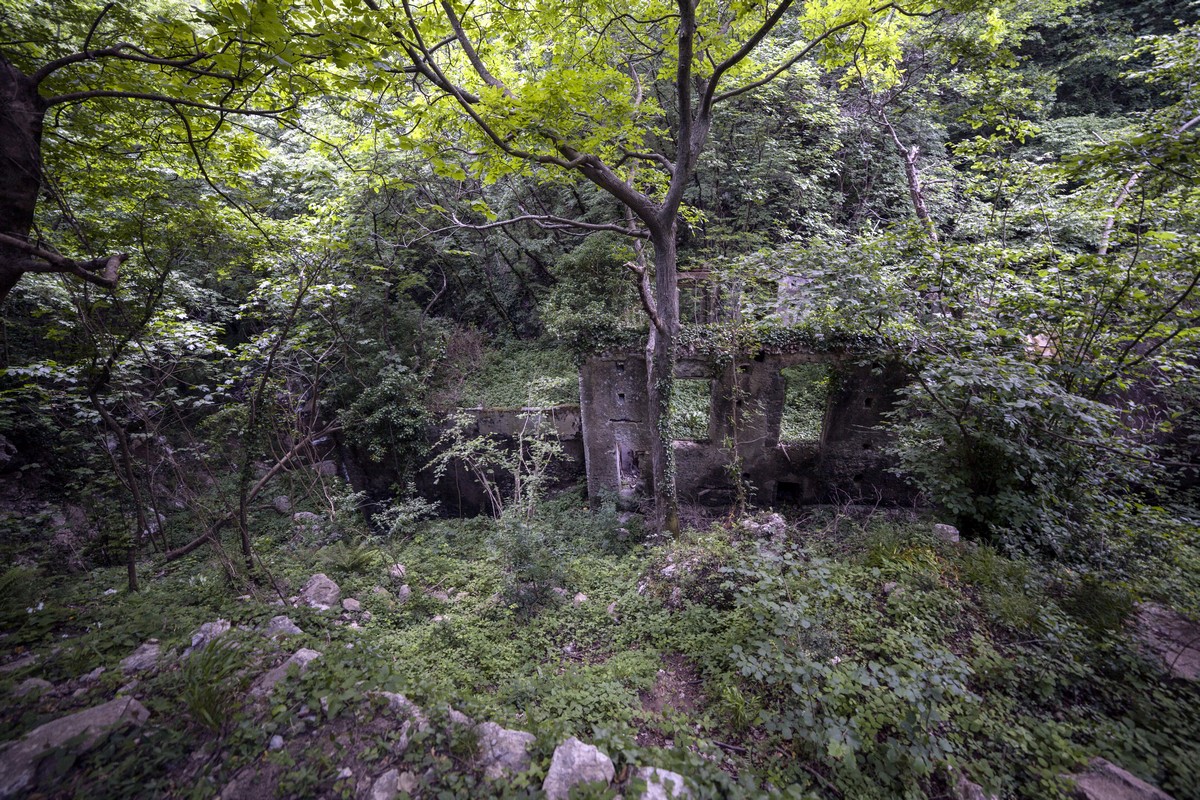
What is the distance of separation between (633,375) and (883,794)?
6057 millimetres

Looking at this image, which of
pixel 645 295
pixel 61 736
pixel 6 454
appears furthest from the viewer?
pixel 6 454

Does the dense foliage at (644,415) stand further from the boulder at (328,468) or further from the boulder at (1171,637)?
the boulder at (328,468)

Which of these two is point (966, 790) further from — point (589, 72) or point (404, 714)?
point (589, 72)

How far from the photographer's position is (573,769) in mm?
2520

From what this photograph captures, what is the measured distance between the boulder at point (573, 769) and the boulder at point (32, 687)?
119 inches

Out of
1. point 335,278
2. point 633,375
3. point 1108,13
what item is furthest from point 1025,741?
point 1108,13

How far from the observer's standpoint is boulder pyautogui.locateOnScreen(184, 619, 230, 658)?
11.1ft

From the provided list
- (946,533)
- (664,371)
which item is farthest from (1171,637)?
(664,371)

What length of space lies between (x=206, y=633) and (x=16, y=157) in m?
3.30

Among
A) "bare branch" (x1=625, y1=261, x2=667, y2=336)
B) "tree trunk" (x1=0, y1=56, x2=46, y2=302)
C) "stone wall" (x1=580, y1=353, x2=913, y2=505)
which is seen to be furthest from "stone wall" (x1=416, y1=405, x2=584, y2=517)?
"tree trunk" (x1=0, y1=56, x2=46, y2=302)

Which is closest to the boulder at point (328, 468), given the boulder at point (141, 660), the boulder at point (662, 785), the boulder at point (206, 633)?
the boulder at point (206, 633)

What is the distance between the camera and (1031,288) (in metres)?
5.53

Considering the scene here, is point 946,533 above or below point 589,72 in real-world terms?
below

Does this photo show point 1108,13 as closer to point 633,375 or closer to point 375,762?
point 633,375
